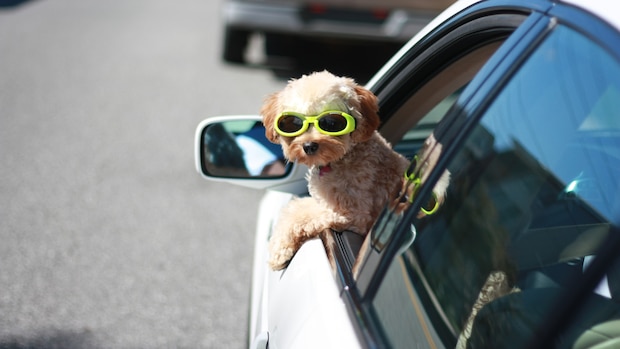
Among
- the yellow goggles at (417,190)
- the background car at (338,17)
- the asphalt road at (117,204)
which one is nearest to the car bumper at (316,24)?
the background car at (338,17)

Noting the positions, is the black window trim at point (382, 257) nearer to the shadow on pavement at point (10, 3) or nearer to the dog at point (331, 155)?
the dog at point (331, 155)

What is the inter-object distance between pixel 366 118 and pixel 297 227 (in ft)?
1.17

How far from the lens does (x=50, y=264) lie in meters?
4.20

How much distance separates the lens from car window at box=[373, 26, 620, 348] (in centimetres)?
137

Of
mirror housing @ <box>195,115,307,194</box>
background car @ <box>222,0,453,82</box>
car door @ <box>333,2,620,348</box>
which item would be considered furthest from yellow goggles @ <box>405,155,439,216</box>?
background car @ <box>222,0,453,82</box>

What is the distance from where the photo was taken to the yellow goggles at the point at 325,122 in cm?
191

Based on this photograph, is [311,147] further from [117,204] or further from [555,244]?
[117,204]

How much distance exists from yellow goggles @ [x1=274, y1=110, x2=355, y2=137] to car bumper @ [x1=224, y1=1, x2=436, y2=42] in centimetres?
599

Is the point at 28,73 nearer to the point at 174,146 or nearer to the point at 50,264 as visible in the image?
the point at 174,146

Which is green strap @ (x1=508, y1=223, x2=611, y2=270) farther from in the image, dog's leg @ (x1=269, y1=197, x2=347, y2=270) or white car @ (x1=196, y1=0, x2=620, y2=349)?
dog's leg @ (x1=269, y1=197, x2=347, y2=270)

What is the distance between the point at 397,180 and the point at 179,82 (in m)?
6.77

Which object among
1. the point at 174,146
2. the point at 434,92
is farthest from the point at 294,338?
the point at 174,146

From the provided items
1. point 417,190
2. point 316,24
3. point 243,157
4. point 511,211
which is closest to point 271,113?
point 243,157

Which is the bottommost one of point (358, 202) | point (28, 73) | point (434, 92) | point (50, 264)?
point (28, 73)
